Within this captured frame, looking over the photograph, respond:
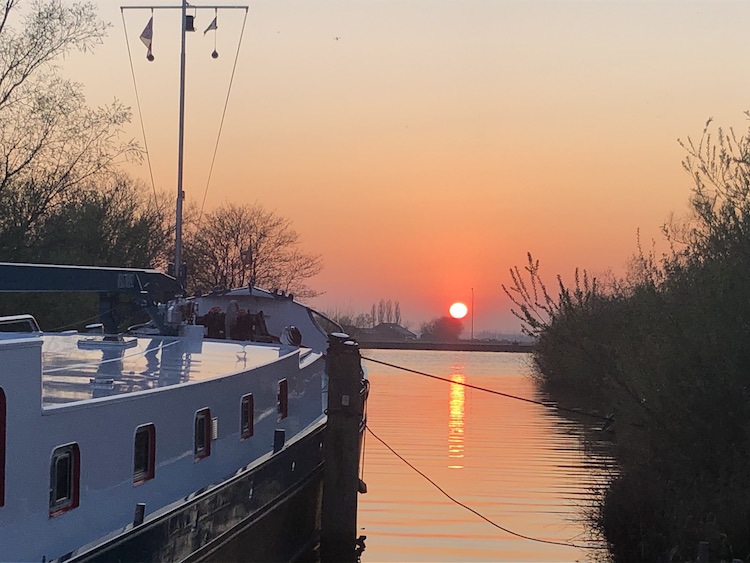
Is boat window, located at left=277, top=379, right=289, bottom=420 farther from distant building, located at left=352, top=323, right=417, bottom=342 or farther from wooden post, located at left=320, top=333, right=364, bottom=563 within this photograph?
distant building, located at left=352, top=323, right=417, bottom=342

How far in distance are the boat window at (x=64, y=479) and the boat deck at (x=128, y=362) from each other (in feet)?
1.38

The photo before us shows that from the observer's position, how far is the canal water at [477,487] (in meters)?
15.8

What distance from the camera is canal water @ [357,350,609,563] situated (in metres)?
15.8

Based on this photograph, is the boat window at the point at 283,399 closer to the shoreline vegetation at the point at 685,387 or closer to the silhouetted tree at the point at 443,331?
the shoreline vegetation at the point at 685,387

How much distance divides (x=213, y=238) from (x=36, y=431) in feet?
208

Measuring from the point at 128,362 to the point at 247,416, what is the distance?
1748 millimetres

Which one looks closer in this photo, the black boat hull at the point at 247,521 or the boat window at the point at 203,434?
the black boat hull at the point at 247,521

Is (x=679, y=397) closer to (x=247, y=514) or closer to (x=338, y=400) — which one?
(x=338, y=400)

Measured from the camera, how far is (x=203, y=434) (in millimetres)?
11289

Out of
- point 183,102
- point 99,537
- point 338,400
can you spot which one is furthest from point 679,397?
point 183,102

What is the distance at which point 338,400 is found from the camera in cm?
1491

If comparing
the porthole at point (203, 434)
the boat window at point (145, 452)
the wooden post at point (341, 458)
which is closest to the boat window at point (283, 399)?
the wooden post at point (341, 458)

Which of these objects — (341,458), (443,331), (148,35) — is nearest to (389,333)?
(443,331)

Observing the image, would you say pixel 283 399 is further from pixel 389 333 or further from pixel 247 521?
pixel 389 333
